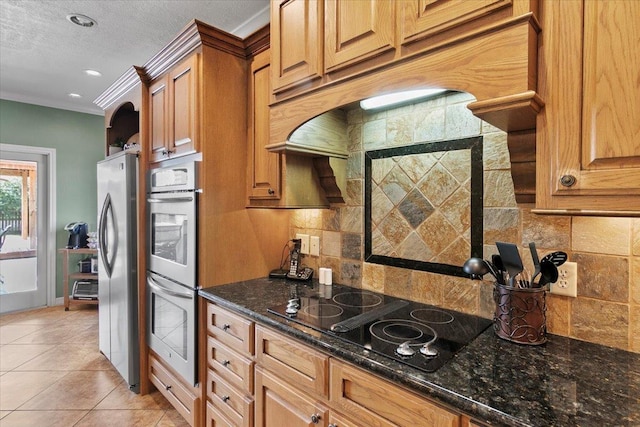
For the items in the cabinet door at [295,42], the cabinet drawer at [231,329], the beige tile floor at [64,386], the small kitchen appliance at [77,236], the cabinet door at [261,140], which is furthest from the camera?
the small kitchen appliance at [77,236]

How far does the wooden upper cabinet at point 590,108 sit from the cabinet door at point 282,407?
103 cm

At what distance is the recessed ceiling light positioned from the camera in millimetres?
2406

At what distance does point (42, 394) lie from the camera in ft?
8.13

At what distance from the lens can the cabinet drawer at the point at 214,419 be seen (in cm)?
174

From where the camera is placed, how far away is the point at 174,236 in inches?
83.5

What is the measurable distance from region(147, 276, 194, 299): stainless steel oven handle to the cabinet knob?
1.78m

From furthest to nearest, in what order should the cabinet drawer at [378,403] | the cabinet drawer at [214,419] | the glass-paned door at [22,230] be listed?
the glass-paned door at [22,230] → the cabinet drawer at [214,419] → the cabinet drawer at [378,403]

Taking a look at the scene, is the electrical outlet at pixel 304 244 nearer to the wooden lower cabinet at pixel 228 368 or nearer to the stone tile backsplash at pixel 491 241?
the stone tile backsplash at pixel 491 241

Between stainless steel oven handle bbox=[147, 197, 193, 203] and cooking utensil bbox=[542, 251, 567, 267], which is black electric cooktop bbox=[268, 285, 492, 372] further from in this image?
stainless steel oven handle bbox=[147, 197, 193, 203]

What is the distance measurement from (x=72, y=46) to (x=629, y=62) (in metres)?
3.65

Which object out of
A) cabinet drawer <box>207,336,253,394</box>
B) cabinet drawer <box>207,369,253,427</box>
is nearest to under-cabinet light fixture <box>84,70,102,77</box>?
cabinet drawer <box>207,336,253,394</box>

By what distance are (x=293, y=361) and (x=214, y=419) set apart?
0.84 meters

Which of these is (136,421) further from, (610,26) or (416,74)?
(610,26)

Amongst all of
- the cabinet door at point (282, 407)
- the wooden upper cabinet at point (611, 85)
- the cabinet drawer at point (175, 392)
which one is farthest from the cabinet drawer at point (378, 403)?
the cabinet drawer at point (175, 392)
